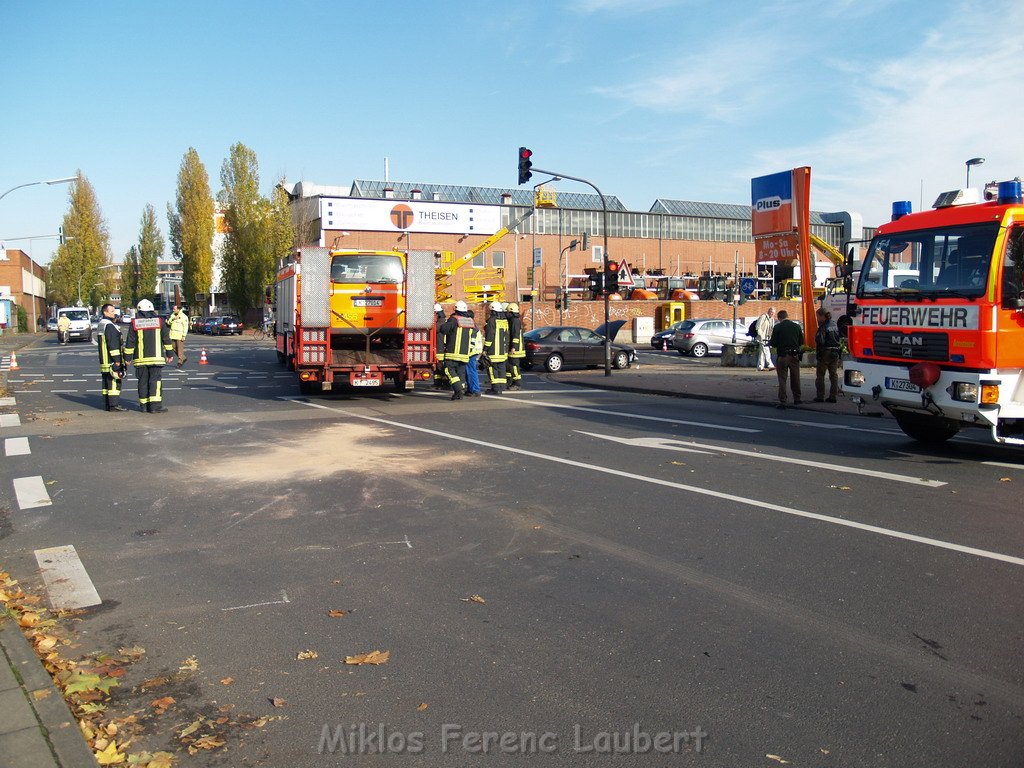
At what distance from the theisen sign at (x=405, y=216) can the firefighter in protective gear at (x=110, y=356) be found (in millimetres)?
30675

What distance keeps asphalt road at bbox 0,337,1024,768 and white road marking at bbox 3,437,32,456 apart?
32 cm

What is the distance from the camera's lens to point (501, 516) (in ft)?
25.0

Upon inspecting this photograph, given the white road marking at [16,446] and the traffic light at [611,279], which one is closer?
the white road marking at [16,446]

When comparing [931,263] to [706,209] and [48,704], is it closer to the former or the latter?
[48,704]

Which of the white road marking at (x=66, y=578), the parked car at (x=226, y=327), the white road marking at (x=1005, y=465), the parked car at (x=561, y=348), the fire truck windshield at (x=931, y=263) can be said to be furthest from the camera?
the parked car at (x=226, y=327)

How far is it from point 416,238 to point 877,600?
181 feet

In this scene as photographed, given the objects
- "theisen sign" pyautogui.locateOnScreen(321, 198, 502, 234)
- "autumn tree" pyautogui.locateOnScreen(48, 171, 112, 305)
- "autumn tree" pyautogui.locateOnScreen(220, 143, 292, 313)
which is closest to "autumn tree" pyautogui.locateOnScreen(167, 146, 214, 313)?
"autumn tree" pyautogui.locateOnScreen(220, 143, 292, 313)

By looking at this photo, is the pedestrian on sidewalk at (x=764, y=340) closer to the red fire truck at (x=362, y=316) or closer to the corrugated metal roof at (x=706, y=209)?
the red fire truck at (x=362, y=316)

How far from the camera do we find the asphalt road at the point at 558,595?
3807 millimetres

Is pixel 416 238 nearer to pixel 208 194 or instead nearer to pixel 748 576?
pixel 208 194

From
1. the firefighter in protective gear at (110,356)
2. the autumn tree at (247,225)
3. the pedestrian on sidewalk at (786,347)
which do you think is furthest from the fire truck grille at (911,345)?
the autumn tree at (247,225)

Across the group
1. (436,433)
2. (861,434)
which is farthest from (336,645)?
(861,434)

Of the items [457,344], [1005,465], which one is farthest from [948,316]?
[457,344]

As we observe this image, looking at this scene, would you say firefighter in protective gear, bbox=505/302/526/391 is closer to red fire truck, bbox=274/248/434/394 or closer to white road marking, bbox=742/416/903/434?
red fire truck, bbox=274/248/434/394
